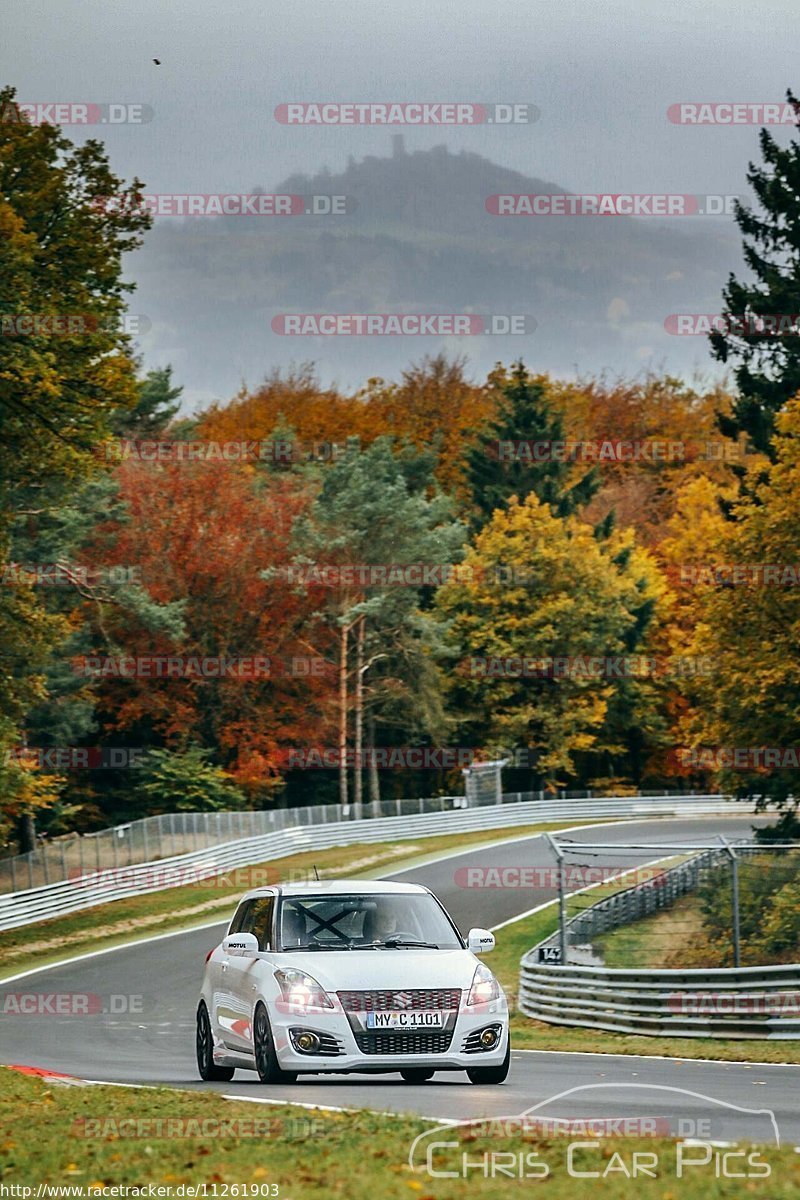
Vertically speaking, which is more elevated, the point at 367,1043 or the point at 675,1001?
the point at 367,1043

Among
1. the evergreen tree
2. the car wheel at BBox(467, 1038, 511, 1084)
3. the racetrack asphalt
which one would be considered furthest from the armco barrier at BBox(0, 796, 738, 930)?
the car wheel at BBox(467, 1038, 511, 1084)

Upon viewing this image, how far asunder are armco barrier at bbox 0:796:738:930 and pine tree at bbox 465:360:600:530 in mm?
15959

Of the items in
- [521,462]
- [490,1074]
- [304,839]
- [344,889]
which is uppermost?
[521,462]

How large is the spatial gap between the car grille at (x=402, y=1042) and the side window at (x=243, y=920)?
6.64 ft

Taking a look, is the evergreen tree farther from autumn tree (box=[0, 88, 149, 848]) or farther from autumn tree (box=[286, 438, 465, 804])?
autumn tree (box=[0, 88, 149, 848])

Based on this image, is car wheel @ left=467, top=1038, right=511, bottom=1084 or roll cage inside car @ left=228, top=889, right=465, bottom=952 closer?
car wheel @ left=467, top=1038, right=511, bottom=1084

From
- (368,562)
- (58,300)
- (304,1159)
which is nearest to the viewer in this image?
(304,1159)

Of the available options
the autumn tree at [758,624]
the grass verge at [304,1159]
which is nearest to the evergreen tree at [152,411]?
the autumn tree at [758,624]

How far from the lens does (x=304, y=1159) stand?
9.53 metres

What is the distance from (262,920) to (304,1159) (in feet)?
18.1

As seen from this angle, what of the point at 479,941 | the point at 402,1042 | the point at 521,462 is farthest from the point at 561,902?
the point at 521,462

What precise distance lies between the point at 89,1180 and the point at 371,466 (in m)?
71.2

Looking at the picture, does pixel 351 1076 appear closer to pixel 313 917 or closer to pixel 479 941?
pixel 313 917

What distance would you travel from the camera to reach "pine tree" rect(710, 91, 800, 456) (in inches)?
1886
